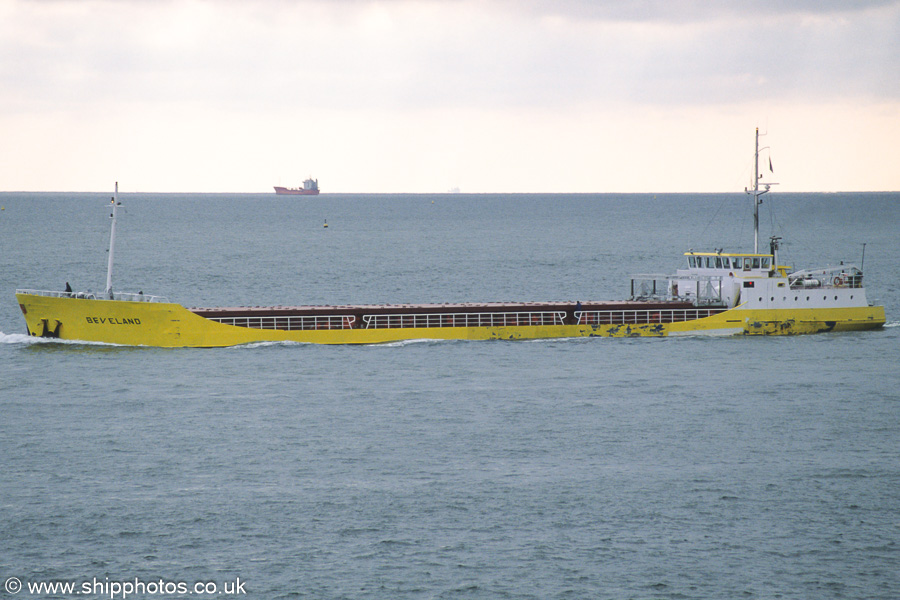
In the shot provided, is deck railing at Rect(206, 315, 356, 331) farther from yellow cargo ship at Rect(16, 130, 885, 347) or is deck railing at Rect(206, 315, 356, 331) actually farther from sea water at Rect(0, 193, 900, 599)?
sea water at Rect(0, 193, 900, 599)

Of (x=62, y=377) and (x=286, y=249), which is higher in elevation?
(x=286, y=249)

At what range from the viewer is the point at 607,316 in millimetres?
59250

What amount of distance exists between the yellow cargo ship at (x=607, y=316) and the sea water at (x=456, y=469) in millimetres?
969

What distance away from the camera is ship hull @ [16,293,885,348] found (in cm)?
5194

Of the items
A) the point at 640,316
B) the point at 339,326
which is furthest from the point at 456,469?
the point at 640,316

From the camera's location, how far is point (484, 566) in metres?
26.7

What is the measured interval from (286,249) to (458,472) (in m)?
112

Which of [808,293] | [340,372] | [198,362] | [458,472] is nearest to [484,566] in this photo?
[458,472]

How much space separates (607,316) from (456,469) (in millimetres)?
27645

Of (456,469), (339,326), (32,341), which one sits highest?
(339,326)

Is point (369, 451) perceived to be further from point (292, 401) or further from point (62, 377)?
point (62, 377)

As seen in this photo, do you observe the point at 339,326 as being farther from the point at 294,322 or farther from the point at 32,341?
the point at 32,341

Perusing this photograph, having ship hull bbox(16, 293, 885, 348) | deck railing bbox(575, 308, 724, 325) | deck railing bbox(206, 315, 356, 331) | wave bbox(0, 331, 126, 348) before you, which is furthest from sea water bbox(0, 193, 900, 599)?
deck railing bbox(206, 315, 356, 331)

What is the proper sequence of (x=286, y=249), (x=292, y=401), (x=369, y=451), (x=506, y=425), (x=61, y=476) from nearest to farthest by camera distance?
(x=61, y=476) < (x=369, y=451) < (x=506, y=425) < (x=292, y=401) < (x=286, y=249)
